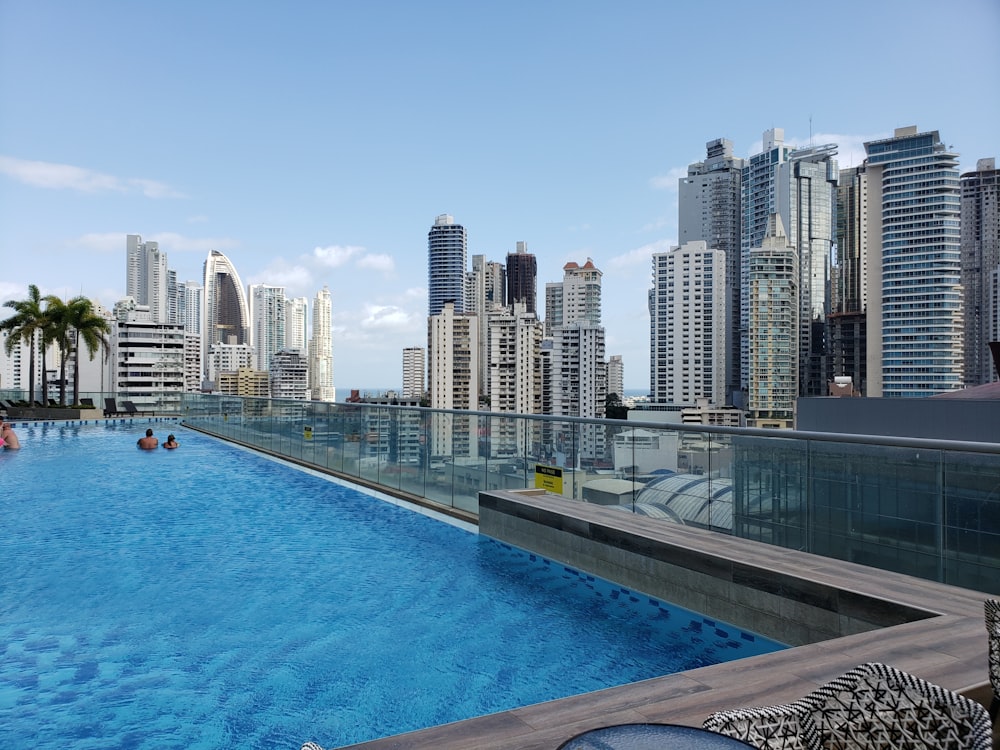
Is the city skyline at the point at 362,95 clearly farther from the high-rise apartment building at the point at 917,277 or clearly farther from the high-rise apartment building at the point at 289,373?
the high-rise apartment building at the point at 289,373

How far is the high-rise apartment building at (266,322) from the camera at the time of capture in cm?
17325

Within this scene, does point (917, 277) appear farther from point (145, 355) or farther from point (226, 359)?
point (226, 359)

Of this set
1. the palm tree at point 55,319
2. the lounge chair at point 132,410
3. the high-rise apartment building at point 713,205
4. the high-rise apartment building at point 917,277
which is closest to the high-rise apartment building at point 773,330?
the high-rise apartment building at point 917,277

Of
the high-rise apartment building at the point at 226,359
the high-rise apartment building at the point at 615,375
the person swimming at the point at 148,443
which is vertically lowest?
the person swimming at the point at 148,443

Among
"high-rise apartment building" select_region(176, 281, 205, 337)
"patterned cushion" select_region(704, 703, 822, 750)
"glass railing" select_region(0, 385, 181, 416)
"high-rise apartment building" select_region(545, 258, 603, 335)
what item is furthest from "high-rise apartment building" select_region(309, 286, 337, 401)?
"patterned cushion" select_region(704, 703, 822, 750)

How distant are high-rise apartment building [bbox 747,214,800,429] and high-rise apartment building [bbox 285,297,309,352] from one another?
122 m

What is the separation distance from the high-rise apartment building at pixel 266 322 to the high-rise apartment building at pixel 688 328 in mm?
109931

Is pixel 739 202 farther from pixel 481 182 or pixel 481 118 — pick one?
pixel 481 118

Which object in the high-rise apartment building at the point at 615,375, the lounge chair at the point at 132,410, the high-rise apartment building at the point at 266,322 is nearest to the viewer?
the lounge chair at the point at 132,410

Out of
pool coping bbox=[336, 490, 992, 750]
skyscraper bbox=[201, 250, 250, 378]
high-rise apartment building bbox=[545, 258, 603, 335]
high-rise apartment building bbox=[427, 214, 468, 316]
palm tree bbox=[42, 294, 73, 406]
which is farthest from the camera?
skyscraper bbox=[201, 250, 250, 378]

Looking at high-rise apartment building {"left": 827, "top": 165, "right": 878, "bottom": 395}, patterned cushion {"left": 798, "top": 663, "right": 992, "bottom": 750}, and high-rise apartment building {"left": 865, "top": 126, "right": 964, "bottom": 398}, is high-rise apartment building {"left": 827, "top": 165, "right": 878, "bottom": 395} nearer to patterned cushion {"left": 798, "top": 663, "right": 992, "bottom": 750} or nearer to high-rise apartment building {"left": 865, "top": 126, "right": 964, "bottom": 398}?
high-rise apartment building {"left": 865, "top": 126, "right": 964, "bottom": 398}

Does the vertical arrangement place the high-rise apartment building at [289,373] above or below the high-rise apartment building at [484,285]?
below

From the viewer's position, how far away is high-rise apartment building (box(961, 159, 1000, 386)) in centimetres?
Answer: 5816

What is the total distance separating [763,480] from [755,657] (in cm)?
240
